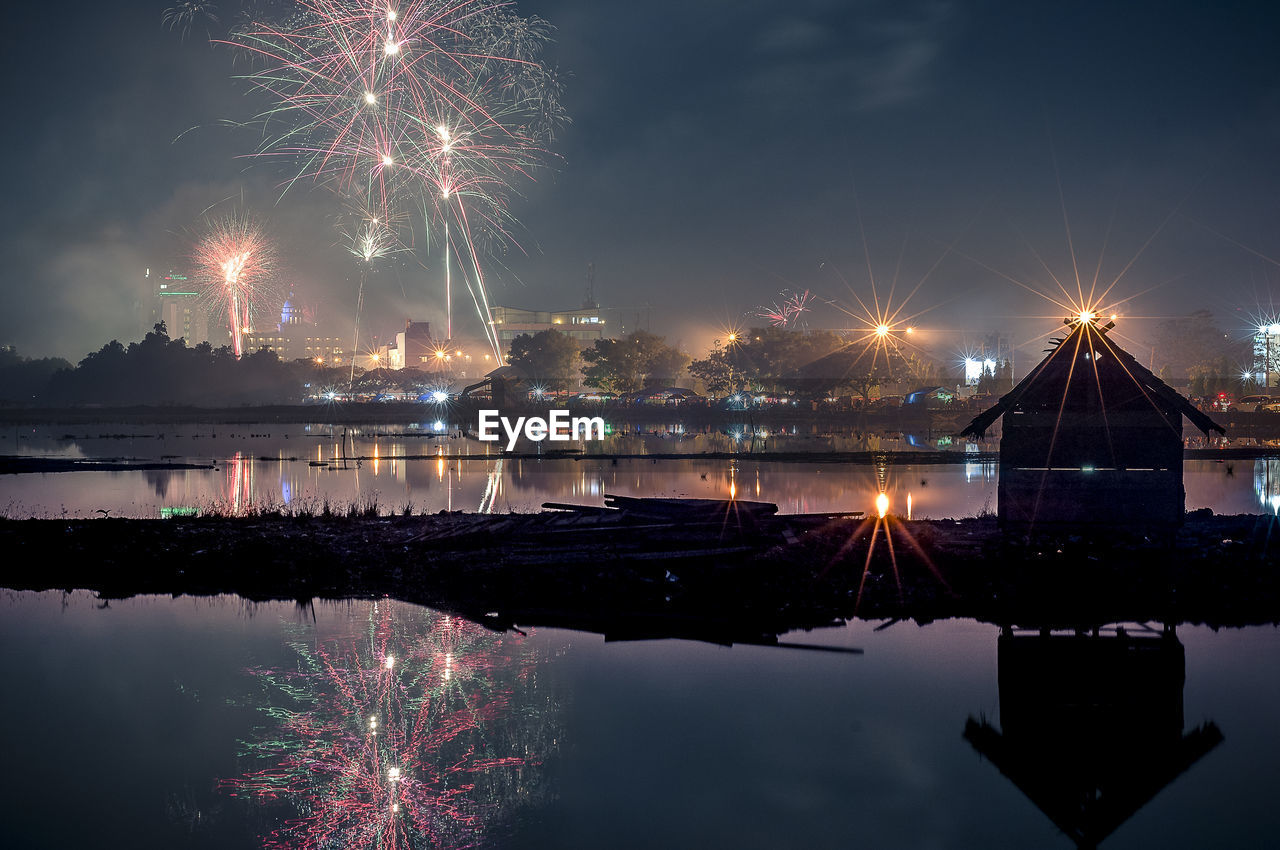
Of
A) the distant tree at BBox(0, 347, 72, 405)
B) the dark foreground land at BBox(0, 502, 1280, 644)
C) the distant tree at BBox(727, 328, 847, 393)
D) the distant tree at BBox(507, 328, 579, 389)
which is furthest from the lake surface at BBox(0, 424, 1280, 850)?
the distant tree at BBox(0, 347, 72, 405)

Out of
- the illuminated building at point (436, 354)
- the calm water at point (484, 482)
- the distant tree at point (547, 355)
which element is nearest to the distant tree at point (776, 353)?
the distant tree at point (547, 355)

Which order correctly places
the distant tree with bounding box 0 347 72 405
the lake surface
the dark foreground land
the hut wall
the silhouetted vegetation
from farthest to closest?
the distant tree with bounding box 0 347 72 405
the silhouetted vegetation
the hut wall
the dark foreground land
the lake surface

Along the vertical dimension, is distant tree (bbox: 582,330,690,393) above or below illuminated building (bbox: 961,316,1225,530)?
above

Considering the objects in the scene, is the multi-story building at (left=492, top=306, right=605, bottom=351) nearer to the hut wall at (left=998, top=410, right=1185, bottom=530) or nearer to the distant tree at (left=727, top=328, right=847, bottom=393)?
the distant tree at (left=727, top=328, right=847, bottom=393)

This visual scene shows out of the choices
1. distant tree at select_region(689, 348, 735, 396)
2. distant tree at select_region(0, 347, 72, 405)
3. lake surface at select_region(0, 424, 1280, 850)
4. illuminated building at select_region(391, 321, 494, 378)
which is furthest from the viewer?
illuminated building at select_region(391, 321, 494, 378)

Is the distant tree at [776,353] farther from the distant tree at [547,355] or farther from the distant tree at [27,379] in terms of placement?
the distant tree at [27,379]

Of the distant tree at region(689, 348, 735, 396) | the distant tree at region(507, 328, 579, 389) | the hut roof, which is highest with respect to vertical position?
the distant tree at region(507, 328, 579, 389)

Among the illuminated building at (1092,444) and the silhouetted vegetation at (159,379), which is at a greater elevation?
the silhouetted vegetation at (159,379)
